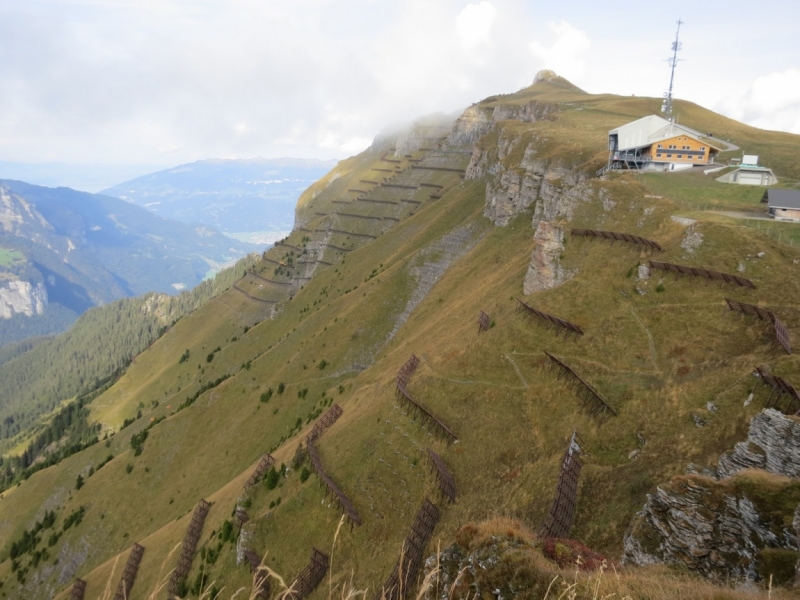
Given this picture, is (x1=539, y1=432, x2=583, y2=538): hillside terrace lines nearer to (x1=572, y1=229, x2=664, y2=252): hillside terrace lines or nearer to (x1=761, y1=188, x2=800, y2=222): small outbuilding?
(x1=572, y1=229, x2=664, y2=252): hillside terrace lines

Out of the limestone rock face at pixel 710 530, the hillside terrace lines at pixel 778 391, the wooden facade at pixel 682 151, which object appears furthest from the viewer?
the wooden facade at pixel 682 151

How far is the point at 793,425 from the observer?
2345 centimetres

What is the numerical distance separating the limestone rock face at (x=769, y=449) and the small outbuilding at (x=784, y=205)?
37933 mm

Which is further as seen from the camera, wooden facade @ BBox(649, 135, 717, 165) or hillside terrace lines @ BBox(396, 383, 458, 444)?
wooden facade @ BBox(649, 135, 717, 165)

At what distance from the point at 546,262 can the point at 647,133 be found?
34327 mm

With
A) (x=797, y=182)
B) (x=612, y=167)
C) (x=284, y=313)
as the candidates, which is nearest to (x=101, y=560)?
(x=284, y=313)

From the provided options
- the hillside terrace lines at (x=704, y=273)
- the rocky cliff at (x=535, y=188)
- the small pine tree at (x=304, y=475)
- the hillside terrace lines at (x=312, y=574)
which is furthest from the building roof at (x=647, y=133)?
the hillside terrace lines at (x=312, y=574)

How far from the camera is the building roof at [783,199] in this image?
51438 mm

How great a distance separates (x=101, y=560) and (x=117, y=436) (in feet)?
166

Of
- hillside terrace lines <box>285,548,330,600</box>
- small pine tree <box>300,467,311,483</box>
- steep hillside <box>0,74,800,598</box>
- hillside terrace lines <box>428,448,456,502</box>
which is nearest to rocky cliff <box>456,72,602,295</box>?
steep hillside <box>0,74,800,598</box>

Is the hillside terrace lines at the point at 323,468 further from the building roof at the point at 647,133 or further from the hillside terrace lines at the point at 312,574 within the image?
the building roof at the point at 647,133

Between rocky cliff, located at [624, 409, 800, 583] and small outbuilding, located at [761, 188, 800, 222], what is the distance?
40405 millimetres

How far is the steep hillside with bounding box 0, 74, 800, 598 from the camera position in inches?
1256

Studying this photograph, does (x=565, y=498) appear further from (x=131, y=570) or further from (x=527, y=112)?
(x=527, y=112)
